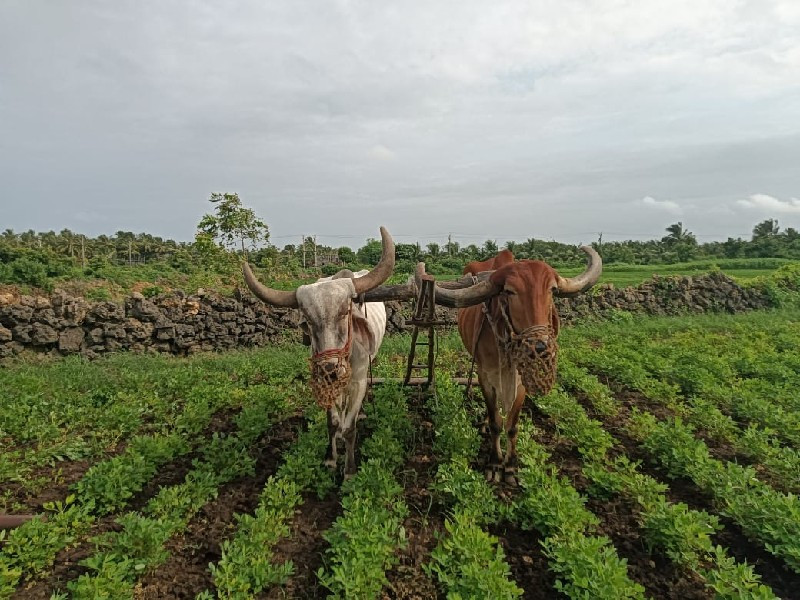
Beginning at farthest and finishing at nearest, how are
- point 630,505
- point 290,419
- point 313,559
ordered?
point 290,419
point 630,505
point 313,559

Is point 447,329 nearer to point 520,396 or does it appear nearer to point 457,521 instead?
point 520,396

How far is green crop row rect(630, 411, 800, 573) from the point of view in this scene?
4336 millimetres

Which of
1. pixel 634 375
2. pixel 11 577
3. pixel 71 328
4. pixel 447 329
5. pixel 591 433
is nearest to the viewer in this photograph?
pixel 11 577

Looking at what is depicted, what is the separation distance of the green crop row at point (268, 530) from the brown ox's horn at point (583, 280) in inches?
136

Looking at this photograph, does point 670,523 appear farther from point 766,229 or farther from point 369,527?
point 766,229

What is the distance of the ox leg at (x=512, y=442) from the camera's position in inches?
220

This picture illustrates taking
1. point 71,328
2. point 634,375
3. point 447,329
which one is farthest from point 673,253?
point 71,328

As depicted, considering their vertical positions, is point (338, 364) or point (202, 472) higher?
point (338, 364)

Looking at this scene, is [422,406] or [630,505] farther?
[422,406]

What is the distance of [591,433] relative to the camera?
631 cm

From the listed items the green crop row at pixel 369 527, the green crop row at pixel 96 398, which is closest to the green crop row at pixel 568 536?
the green crop row at pixel 369 527

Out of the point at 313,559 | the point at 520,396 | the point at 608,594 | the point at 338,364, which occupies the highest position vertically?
the point at 338,364

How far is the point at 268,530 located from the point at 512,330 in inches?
121

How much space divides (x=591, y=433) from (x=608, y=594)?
3072 millimetres
